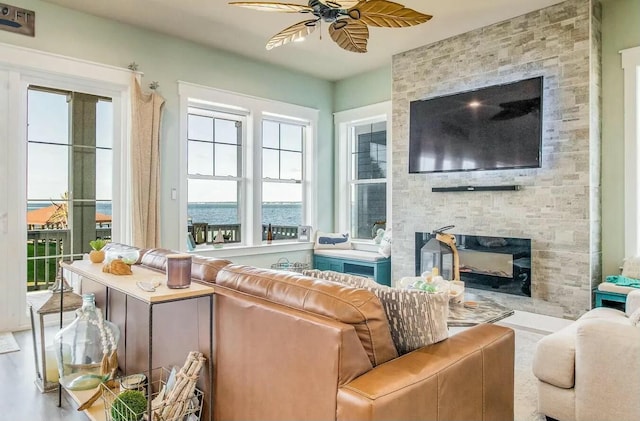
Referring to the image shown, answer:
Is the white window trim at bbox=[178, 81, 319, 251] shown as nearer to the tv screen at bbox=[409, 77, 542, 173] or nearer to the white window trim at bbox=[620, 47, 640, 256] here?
the tv screen at bbox=[409, 77, 542, 173]

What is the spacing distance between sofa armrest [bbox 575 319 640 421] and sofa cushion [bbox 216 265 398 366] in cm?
110

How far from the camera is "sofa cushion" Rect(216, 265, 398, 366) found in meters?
1.39

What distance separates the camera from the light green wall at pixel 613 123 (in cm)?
379

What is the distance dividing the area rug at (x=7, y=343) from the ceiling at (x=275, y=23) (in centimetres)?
296

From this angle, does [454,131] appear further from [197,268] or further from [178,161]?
[197,268]

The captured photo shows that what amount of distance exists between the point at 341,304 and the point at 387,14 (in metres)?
2.08

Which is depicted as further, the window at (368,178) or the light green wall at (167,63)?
the window at (368,178)

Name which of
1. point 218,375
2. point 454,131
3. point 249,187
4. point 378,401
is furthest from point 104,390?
point 454,131

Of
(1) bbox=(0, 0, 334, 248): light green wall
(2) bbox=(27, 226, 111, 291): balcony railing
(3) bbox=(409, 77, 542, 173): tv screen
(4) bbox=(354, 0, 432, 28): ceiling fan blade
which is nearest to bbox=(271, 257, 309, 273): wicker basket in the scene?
(1) bbox=(0, 0, 334, 248): light green wall

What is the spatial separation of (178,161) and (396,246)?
2766 millimetres

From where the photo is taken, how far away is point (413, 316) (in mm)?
1559

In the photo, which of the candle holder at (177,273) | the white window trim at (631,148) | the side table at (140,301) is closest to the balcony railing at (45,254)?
the side table at (140,301)

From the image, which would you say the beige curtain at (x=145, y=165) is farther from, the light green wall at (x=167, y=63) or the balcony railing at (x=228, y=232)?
the balcony railing at (x=228, y=232)

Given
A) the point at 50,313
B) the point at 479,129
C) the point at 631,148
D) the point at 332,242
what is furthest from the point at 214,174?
the point at 631,148
